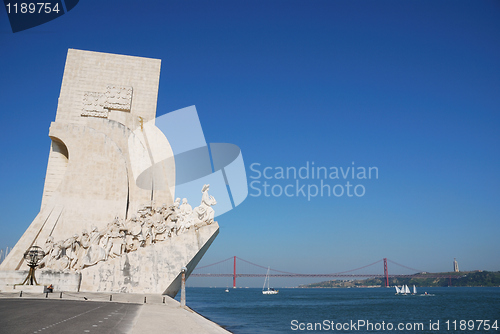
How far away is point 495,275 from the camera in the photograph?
49.8 m

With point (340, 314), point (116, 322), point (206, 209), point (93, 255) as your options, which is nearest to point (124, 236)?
point (93, 255)

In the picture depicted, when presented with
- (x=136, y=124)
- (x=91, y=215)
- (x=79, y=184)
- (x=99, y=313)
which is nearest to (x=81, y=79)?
(x=136, y=124)

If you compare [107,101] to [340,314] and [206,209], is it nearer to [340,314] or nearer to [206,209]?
[206,209]

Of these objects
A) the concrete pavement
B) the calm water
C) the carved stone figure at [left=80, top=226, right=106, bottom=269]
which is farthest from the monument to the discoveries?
the concrete pavement

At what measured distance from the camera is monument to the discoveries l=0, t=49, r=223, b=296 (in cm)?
984

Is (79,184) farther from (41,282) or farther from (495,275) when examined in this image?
(495,275)

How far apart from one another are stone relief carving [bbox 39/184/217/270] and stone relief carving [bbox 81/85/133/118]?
4.59m

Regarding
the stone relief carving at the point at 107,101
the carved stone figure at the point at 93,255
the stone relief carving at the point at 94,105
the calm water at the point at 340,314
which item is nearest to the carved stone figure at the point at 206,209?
the carved stone figure at the point at 93,255

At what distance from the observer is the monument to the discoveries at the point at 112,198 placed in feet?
32.3

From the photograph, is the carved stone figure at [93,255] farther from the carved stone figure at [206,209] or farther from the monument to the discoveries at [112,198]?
the carved stone figure at [206,209]

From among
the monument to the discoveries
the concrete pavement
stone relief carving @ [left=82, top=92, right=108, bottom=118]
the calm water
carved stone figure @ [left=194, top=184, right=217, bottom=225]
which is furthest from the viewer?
stone relief carving @ [left=82, top=92, right=108, bottom=118]

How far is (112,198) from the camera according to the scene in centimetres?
1219

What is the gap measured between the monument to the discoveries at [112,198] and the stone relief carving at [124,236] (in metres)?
0.03

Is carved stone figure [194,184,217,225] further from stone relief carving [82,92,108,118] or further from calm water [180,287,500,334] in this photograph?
stone relief carving [82,92,108,118]
